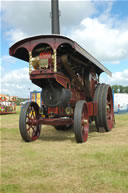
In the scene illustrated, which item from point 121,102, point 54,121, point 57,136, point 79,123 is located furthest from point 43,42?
point 121,102

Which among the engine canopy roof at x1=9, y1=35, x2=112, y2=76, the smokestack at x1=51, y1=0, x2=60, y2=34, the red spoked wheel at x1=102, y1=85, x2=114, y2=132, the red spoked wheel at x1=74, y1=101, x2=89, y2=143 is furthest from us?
the smokestack at x1=51, y1=0, x2=60, y2=34

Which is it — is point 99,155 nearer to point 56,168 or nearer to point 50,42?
point 56,168

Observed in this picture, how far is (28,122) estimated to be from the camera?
5.45 metres

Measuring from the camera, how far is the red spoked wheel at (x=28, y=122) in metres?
5.14

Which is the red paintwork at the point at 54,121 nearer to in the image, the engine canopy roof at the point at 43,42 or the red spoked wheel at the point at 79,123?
the red spoked wheel at the point at 79,123

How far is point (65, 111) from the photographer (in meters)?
5.78

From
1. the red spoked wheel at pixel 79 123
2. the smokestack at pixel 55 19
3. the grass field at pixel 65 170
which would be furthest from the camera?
the smokestack at pixel 55 19

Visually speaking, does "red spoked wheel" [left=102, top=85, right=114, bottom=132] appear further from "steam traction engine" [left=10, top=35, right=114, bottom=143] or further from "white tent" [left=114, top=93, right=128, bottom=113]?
"white tent" [left=114, top=93, right=128, bottom=113]

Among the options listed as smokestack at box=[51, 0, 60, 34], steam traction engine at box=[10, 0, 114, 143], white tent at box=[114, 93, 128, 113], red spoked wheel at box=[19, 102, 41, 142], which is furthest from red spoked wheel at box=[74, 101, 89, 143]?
white tent at box=[114, 93, 128, 113]

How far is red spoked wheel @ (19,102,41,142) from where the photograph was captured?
514 centimetres

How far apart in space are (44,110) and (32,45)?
185 centimetres

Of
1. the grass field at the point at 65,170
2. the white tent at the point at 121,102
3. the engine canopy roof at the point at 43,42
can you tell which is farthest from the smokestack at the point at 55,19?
the white tent at the point at 121,102

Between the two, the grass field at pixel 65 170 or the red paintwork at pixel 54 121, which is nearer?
the grass field at pixel 65 170

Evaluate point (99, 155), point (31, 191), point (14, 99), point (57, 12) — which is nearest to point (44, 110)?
point (99, 155)
